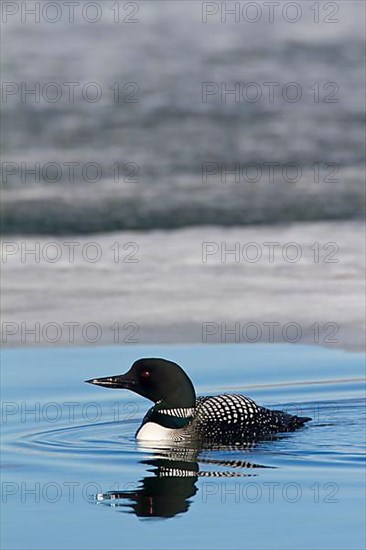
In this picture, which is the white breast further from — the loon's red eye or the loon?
the loon's red eye

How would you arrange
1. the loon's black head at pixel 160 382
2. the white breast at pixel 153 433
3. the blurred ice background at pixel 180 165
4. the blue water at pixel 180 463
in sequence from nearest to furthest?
the blue water at pixel 180 463, the white breast at pixel 153 433, the loon's black head at pixel 160 382, the blurred ice background at pixel 180 165

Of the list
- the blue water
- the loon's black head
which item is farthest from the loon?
the blue water

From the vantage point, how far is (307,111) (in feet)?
53.5

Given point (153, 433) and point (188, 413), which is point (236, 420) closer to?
Result: point (188, 413)

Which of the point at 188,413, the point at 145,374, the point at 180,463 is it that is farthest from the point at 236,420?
the point at 180,463

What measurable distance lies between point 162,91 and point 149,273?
593cm

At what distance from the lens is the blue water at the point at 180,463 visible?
215 inches

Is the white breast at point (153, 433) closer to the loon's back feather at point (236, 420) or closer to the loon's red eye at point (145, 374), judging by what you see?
the loon's back feather at point (236, 420)

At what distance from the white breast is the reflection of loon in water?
28 cm

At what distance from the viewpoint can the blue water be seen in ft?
17.9

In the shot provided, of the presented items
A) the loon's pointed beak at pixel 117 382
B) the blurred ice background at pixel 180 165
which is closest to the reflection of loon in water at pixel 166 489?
the loon's pointed beak at pixel 117 382

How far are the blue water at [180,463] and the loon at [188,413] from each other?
0.10 metres

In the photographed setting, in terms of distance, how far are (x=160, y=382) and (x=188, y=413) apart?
188mm

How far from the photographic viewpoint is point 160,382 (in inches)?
292
